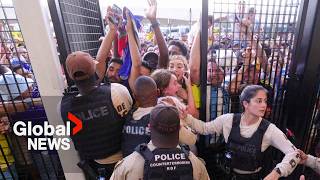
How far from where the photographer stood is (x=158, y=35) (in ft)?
6.23

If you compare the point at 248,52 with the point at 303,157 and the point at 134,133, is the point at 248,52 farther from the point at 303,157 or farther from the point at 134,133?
the point at 134,133

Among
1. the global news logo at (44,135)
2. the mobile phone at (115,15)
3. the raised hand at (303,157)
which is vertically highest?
the mobile phone at (115,15)

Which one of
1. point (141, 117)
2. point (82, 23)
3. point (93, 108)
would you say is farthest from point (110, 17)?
point (141, 117)

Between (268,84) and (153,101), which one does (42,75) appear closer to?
(153,101)

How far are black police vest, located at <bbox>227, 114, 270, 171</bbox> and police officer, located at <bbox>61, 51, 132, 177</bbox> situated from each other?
80 centimetres

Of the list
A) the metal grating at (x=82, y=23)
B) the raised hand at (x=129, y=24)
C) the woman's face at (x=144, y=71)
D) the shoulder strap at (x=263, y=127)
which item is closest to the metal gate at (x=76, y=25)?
the metal grating at (x=82, y=23)

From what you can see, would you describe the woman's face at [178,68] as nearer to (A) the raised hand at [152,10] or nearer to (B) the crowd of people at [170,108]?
(B) the crowd of people at [170,108]

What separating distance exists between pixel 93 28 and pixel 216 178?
6.38 ft

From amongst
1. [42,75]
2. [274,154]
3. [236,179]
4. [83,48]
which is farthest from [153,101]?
[274,154]

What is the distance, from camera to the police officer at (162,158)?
1.10 meters

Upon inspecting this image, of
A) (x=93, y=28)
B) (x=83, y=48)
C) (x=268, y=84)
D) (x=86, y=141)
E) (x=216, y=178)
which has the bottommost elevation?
(x=216, y=178)

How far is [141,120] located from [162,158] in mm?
347

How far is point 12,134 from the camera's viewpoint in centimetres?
183

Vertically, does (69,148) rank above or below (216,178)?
above
